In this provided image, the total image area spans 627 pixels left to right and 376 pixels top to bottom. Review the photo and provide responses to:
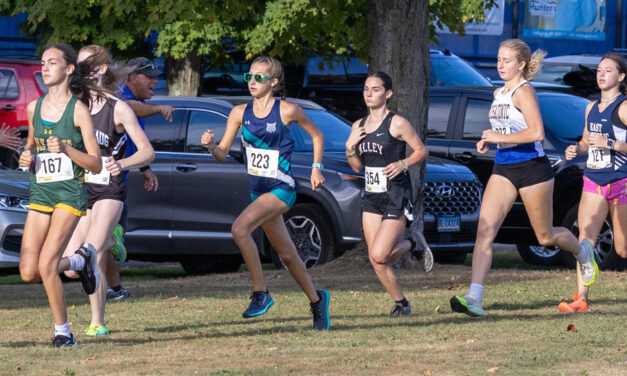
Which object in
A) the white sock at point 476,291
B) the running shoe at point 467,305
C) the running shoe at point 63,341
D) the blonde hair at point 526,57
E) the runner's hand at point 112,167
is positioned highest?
the blonde hair at point 526,57

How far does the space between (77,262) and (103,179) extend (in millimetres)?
862

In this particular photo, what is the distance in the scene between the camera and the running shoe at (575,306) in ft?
31.6

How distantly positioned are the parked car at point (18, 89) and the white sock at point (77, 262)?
10.4 meters

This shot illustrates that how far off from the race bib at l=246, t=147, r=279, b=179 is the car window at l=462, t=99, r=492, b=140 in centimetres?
615

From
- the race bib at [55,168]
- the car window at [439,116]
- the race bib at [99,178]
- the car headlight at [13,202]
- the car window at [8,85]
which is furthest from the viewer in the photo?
the car window at [8,85]

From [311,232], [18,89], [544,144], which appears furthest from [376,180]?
[18,89]

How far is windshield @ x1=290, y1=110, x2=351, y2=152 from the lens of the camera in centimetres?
1312

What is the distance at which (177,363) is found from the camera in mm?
7270

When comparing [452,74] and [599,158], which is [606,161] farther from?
[452,74]

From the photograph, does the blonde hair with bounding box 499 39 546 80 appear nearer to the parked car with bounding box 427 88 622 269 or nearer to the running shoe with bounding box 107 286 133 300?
the running shoe with bounding box 107 286 133 300

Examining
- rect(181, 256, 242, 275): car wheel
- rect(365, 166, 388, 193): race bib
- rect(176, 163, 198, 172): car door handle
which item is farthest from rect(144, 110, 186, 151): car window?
rect(365, 166, 388, 193): race bib

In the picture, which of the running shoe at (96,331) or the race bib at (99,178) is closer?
the running shoe at (96,331)

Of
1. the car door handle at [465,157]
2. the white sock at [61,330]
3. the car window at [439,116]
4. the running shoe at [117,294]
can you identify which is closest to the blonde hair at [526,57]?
the white sock at [61,330]

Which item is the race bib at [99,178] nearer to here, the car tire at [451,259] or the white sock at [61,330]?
the white sock at [61,330]
